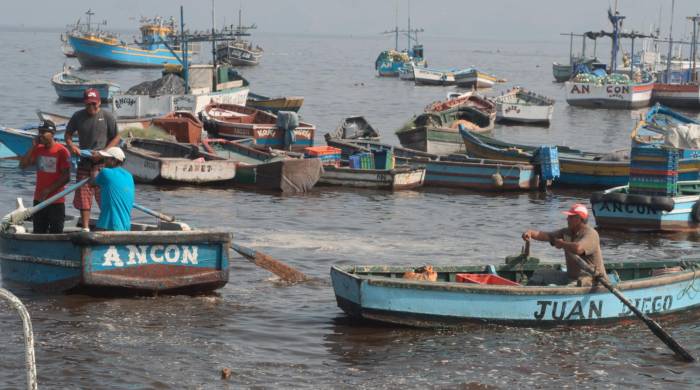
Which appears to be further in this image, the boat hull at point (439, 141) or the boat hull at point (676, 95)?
the boat hull at point (676, 95)

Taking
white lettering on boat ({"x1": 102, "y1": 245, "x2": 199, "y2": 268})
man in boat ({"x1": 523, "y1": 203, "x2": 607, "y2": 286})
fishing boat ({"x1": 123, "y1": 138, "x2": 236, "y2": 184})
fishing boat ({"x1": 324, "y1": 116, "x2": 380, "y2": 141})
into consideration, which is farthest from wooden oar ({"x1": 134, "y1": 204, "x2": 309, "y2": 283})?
fishing boat ({"x1": 324, "y1": 116, "x2": 380, "y2": 141})

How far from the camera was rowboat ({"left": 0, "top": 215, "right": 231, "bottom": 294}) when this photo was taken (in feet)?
43.9

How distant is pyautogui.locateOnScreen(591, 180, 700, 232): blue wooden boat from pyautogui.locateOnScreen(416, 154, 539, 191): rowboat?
529 cm

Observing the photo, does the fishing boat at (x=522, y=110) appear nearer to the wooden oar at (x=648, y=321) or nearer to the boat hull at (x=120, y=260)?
the boat hull at (x=120, y=260)

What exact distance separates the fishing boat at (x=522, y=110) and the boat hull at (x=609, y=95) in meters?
10.1

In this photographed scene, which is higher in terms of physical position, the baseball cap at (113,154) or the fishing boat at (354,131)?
the baseball cap at (113,154)

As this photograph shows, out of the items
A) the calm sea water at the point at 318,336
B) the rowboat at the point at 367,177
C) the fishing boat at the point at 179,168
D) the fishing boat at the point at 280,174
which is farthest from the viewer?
the rowboat at the point at 367,177

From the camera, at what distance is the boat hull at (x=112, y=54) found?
9894 cm

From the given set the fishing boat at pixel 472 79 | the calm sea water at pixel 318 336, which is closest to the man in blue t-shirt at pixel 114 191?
the calm sea water at pixel 318 336

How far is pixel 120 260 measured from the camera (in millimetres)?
13484

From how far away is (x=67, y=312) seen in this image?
44.8 feet

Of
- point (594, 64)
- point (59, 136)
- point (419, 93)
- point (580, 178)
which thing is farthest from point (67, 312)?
point (594, 64)

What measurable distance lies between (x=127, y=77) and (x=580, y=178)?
6390 cm

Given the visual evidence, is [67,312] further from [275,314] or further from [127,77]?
[127,77]
